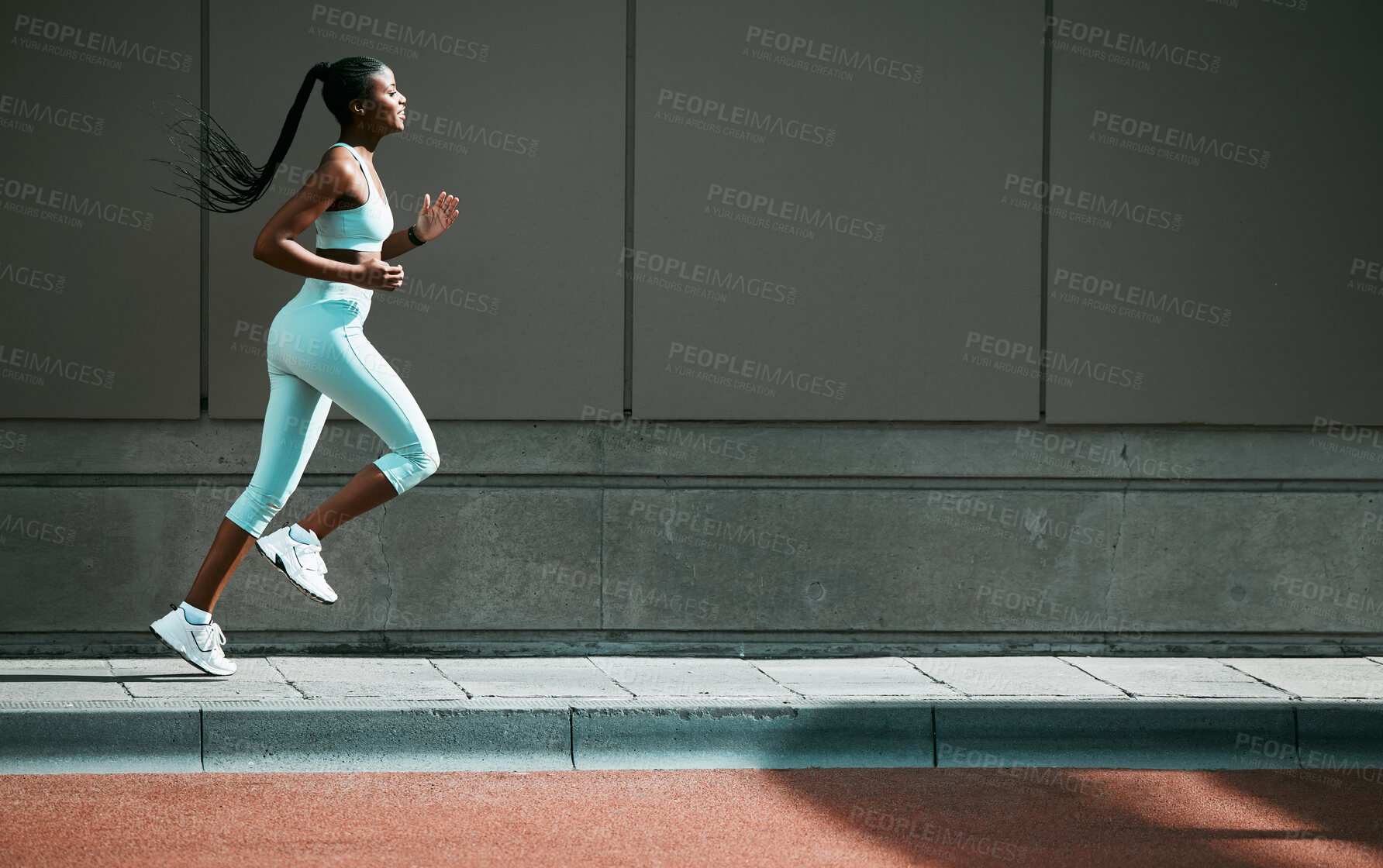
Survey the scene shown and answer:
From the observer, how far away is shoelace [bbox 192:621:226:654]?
16.6 ft

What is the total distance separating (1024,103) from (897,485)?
1.91m

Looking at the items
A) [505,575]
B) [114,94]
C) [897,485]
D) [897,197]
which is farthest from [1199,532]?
[114,94]

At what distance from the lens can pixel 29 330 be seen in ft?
19.1

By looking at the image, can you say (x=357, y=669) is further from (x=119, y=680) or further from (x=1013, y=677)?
(x=1013, y=677)

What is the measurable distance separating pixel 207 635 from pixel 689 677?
1959 millimetres

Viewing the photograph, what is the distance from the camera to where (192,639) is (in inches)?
199

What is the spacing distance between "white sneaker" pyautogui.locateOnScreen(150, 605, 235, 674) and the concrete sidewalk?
0.32 feet

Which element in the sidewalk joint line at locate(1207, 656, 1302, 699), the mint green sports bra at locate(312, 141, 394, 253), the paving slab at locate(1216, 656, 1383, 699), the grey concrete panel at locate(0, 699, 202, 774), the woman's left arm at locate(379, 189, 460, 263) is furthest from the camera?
the paving slab at locate(1216, 656, 1383, 699)

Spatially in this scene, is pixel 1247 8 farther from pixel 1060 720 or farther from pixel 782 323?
pixel 1060 720

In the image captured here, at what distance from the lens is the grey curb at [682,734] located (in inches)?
177

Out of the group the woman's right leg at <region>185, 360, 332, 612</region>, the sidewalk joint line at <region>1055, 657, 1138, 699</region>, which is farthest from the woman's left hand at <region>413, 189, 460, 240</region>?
A: the sidewalk joint line at <region>1055, 657, 1138, 699</region>

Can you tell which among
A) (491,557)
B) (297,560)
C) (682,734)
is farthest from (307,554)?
(682,734)

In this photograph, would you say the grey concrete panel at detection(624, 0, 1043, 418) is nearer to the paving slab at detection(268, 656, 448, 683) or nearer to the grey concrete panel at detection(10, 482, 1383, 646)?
the grey concrete panel at detection(10, 482, 1383, 646)

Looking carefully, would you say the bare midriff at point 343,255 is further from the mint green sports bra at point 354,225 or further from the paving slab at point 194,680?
the paving slab at point 194,680
